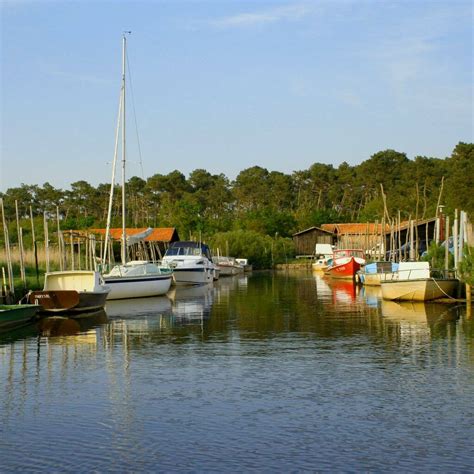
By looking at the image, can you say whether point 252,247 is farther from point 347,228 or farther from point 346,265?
point 346,265

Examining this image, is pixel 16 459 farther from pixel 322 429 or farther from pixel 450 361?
pixel 450 361

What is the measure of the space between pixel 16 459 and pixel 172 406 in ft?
13.3

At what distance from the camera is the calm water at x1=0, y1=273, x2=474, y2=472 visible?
13.0 metres

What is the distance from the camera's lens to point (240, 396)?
17172mm

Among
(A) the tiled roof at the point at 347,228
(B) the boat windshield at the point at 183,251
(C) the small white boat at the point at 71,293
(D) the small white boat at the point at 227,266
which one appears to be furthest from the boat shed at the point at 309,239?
(C) the small white boat at the point at 71,293

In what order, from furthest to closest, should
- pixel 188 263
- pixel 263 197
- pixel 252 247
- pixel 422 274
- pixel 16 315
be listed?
pixel 263 197 < pixel 252 247 < pixel 188 263 < pixel 422 274 < pixel 16 315

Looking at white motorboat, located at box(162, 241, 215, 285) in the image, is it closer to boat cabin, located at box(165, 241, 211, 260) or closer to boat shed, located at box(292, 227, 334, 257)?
boat cabin, located at box(165, 241, 211, 260)

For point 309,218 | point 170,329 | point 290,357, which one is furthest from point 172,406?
point 309,218

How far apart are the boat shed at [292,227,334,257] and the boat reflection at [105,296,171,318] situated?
69.1 m

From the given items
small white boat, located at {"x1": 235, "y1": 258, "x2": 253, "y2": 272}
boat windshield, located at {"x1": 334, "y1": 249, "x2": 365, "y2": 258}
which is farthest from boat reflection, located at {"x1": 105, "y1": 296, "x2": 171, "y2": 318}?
small white boat, located at {"x1": 235, "y1": 258, "x2": 253, "y2": 272}

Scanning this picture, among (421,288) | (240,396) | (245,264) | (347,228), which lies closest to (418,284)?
(421,288)

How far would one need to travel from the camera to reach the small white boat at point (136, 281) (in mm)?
41844

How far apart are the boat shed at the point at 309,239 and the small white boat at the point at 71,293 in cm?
7821

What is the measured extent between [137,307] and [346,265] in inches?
1102
